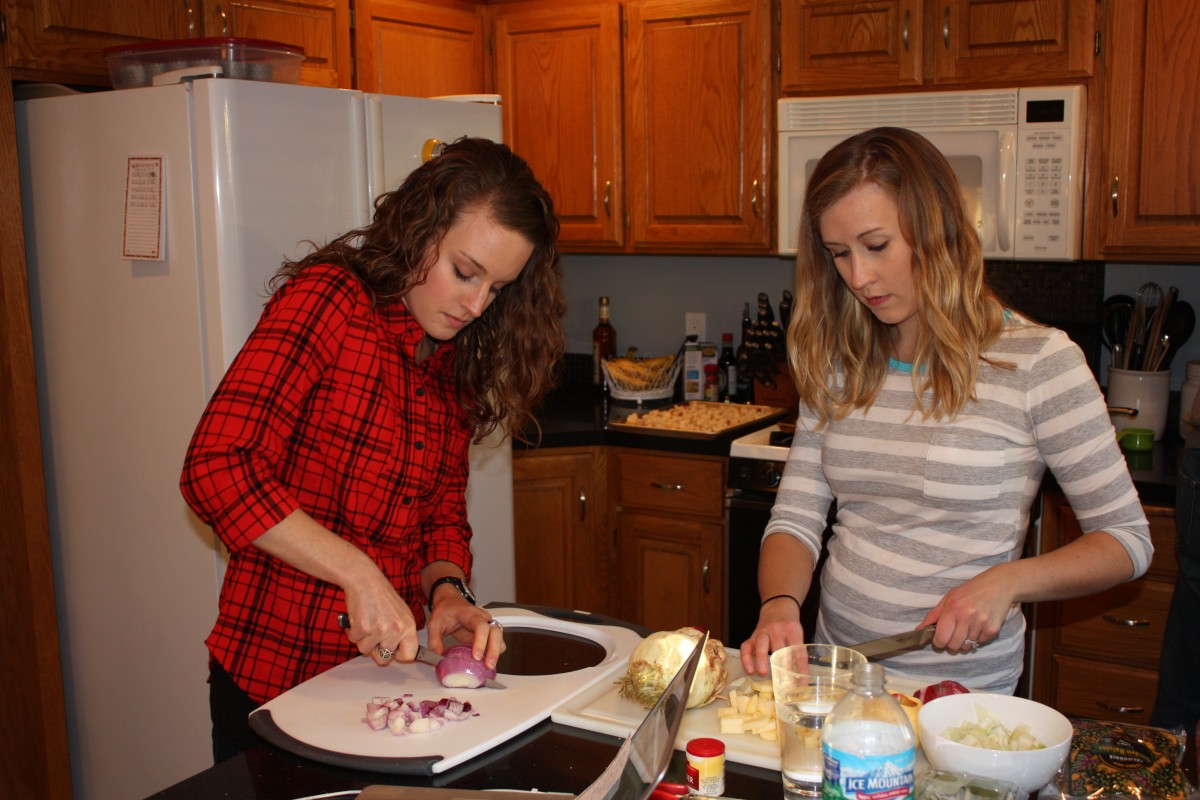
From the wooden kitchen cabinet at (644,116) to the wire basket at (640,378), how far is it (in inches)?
14.2

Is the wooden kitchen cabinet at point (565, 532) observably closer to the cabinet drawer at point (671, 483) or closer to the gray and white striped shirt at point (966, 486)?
the cabinet drawer at point (671, 483)

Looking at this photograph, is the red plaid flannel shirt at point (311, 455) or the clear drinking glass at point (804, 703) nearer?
the clear drinking glass at point (804, 703)

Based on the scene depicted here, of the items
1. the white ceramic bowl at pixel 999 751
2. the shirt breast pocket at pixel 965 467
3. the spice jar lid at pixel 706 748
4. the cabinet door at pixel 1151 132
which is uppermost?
the cabinet door at pixel 1151 132

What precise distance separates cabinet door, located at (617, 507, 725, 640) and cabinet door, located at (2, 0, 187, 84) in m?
1.71

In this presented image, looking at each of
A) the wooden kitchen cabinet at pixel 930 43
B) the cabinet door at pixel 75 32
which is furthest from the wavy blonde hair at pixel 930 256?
the cabinet door at pixel 75 32

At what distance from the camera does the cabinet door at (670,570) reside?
3039mm

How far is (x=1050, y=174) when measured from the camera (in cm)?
270

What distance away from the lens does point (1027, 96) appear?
270 centimetres

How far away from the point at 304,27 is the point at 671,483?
60.3 inches

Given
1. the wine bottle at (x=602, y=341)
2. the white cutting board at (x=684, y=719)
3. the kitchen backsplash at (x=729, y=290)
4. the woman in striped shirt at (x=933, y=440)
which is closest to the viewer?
the white cutting board at (x=684, y=719)

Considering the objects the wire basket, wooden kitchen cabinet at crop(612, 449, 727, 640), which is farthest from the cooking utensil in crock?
the wire basket

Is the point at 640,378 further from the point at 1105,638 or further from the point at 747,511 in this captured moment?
the point at 1105,638

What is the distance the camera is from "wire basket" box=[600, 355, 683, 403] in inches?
137

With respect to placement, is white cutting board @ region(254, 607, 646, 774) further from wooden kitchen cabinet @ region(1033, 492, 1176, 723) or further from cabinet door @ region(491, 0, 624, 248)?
cabinet door @ region(491, 0, 624, 248)
